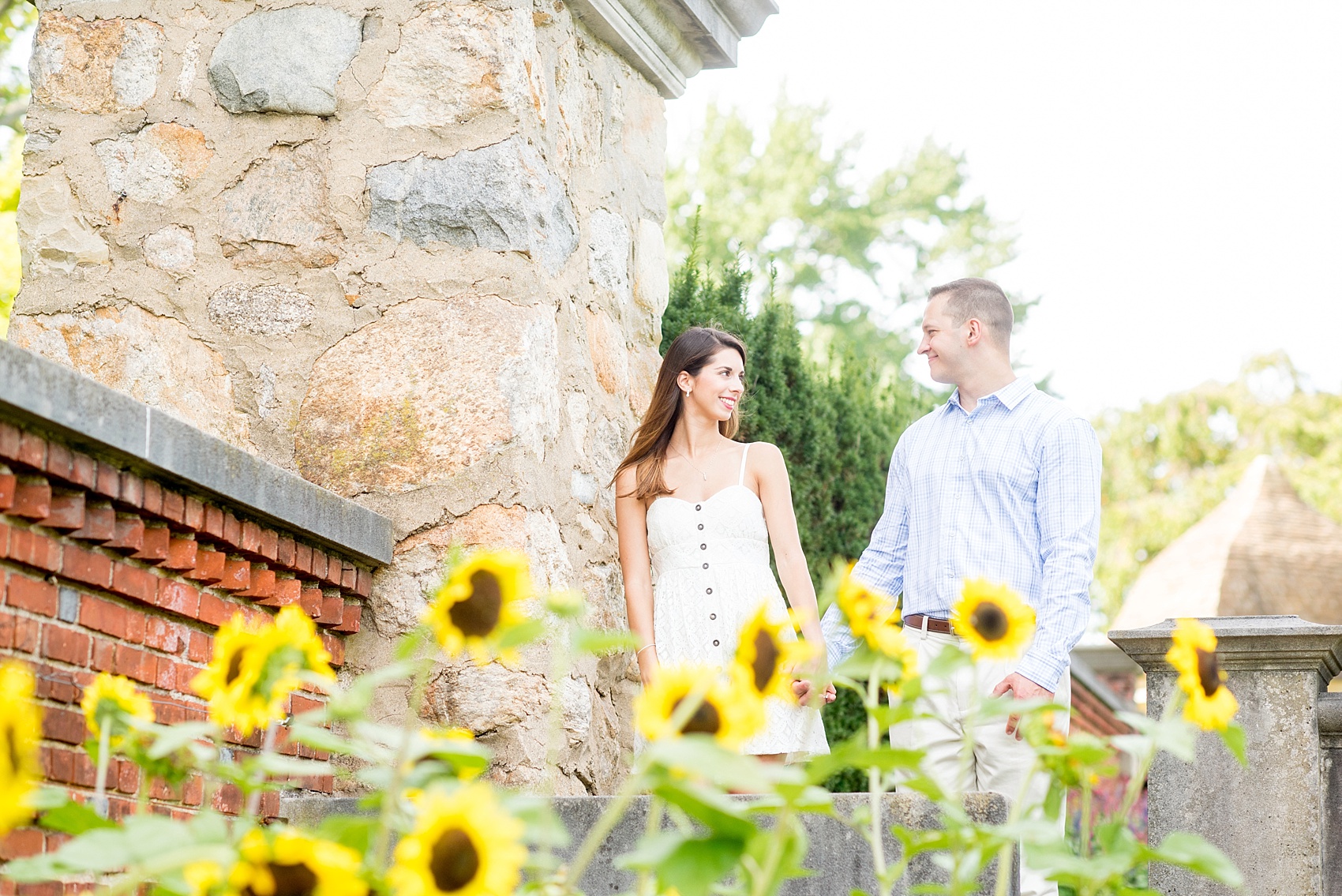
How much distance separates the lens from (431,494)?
3.23 meters

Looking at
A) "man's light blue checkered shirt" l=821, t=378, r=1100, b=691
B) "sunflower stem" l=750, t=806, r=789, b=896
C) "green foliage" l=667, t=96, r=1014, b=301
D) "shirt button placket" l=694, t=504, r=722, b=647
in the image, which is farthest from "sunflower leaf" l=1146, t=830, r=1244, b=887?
"green foliage" l=667, t=96, r=1014, b=301

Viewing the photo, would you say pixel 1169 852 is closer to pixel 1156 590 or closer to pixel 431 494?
pixel 431 494

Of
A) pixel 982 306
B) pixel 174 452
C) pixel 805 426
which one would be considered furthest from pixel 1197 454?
pixel 174 452

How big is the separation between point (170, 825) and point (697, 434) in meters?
2.88

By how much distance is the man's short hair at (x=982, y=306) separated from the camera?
12.2 feet

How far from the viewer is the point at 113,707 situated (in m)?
1.49

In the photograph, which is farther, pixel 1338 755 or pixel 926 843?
pixel 1338 755

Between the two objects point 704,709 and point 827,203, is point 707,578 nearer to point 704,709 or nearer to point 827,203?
point 704,709

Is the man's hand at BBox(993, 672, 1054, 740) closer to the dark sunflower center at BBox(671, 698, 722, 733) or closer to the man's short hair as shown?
the man's short hair

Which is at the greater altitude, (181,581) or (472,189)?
(472,189)

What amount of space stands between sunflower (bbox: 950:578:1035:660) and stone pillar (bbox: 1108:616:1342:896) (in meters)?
2.49

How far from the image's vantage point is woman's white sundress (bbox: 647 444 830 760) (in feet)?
12.7

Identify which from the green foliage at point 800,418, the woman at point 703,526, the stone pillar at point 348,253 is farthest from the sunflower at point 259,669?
the green foliage at point 800,418

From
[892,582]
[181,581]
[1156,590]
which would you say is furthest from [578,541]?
[1156,590]
